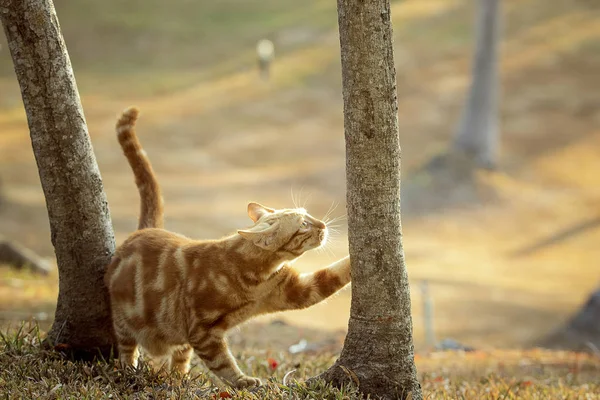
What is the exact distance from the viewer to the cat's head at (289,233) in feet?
15.0

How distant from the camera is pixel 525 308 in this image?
Answer: 14227mm

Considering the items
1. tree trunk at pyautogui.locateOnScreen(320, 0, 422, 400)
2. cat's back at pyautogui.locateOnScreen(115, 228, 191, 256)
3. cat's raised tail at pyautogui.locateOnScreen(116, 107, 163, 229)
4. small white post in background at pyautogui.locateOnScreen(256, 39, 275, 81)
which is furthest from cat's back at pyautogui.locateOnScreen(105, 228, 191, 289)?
small white post in background at pyautogui.locateOnScreen(256, 39, 275, 81)

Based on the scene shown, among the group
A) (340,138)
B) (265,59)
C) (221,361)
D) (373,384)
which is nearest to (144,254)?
(221,361)

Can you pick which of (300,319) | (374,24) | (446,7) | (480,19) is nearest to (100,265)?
(374,24)

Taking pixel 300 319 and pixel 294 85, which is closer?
pixel 300 319

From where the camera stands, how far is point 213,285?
4.63m

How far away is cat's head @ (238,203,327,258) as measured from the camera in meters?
4.57

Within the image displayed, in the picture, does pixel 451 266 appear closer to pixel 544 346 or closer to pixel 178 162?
pixel 544 346

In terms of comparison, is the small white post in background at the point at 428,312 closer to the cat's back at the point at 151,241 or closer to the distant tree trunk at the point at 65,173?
the cat's back at the point at 151,241

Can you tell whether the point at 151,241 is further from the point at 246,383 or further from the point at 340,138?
the point at 340,138

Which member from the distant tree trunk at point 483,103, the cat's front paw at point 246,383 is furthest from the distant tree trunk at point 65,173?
the distant tree trunk at point 483,103

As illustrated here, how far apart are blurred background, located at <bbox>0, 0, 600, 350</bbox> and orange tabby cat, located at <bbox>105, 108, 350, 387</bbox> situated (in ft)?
21.0

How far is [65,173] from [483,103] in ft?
65.8

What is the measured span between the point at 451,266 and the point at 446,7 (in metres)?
17.0
